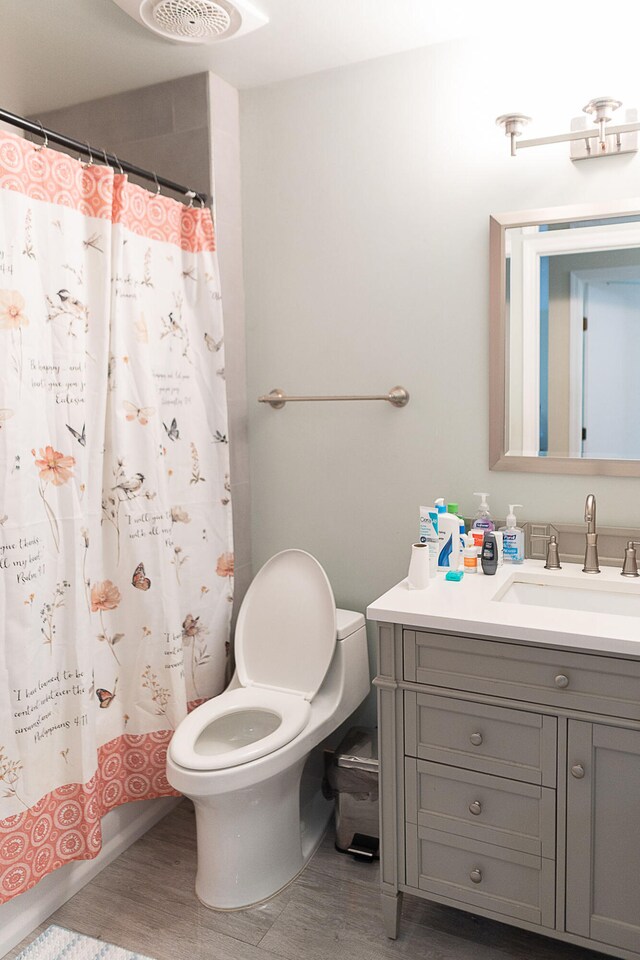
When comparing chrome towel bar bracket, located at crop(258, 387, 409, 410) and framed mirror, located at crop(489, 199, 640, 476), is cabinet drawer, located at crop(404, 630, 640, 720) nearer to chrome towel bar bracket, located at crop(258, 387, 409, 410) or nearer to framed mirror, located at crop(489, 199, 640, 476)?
framed mirror, located at crop(489, 199, 640, 476)

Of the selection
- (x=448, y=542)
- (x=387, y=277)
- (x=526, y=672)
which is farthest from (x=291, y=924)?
(x=387, y=277)

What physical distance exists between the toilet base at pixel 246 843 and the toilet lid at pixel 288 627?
0.29 metres

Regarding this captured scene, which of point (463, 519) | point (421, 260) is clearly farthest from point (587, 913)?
point (421, 260)

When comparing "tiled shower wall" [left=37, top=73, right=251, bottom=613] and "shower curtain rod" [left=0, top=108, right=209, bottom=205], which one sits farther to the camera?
"tiled shower wall" [left=37, top=73, right=251, bottom=613]

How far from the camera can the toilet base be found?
1953 millimetres

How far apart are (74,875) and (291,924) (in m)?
0.62

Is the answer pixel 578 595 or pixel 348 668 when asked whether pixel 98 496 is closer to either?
pixel 348 668

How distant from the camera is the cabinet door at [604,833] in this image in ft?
5.18

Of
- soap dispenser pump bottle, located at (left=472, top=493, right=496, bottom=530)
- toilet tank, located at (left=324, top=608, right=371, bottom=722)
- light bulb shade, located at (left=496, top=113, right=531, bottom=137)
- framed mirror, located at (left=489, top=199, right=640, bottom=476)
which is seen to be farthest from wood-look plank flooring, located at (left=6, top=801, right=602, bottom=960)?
light bulb shade, located at (left=496, top=113, right=531, bottom=137)

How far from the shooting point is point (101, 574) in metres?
2.05

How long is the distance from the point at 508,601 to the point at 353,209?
4.31 feet

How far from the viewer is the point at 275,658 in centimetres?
233

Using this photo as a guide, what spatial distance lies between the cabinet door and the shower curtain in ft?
3.79

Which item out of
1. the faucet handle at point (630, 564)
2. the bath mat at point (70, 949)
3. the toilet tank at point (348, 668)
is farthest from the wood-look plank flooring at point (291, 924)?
the faucet handle at point (630, 564)
